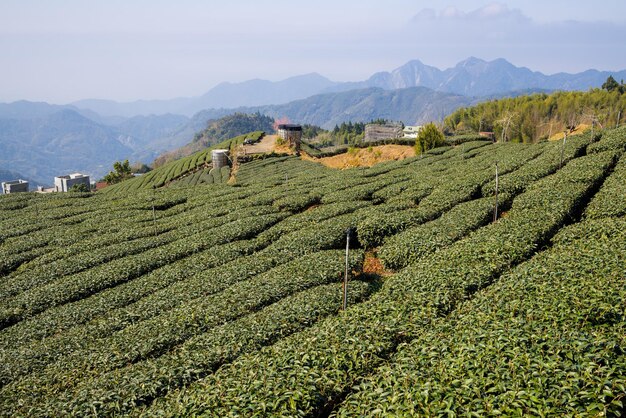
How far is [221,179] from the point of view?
79.8 metres

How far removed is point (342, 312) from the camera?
49.5ft

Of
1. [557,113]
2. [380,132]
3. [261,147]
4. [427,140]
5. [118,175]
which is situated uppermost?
[557,113]

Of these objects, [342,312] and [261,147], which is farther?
[261,147]

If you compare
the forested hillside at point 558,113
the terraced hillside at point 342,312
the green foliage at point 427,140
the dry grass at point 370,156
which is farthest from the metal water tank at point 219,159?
the forested hillside at point 558,113

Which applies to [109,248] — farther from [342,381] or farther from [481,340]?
[481,340]

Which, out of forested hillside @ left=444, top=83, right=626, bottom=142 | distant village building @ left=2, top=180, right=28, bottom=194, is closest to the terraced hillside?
distant village building @ left=2, top=180, right=28, bottom=194

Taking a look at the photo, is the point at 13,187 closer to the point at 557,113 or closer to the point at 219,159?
the point at 219,159

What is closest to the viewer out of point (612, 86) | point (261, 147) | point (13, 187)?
point (13, 187)

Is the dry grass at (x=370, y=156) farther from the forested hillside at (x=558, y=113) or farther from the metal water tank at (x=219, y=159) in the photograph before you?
the forested hillside at (x=558, y=113)

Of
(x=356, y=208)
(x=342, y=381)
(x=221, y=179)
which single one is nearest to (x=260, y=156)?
(x=221, y=179)

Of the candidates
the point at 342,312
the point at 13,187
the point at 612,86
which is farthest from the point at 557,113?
the point at 13,187

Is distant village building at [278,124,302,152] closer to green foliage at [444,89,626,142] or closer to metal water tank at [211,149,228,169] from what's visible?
metal water tank at [211,149,228,169]

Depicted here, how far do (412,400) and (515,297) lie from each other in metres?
6.38

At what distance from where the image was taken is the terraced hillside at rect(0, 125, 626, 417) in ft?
30.6
